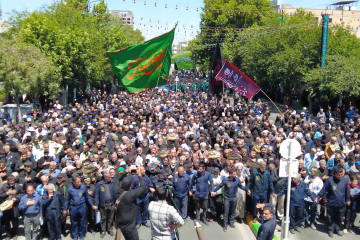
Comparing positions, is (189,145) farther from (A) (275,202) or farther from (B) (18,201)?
(B) (18,201)

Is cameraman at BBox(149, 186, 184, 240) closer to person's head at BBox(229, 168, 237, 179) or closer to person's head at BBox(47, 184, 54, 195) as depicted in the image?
person's head at BBox(47, 184, 54, 195)

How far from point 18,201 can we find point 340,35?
77.2 ft

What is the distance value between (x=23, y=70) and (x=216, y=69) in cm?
901

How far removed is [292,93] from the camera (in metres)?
30.5

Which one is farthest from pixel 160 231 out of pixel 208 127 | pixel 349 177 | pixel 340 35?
pixel 340 35

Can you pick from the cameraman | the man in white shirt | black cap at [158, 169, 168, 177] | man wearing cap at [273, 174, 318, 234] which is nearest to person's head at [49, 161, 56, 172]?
A: black cap at [158, 169, 168, 177]

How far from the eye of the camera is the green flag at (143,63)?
11.6 meters

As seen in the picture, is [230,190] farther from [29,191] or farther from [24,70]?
[24,70]

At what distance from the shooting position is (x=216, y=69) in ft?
50.4

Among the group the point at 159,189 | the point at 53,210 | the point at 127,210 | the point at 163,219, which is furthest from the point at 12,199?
the point at 163,219

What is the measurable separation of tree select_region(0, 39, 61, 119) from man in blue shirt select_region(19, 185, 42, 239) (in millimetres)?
11503

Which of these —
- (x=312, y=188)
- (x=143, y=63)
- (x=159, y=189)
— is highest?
Answer: (x=143, y=63)

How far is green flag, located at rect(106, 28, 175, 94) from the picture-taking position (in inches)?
456

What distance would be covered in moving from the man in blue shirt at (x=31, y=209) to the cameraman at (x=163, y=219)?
281cm
